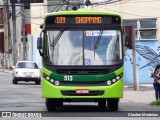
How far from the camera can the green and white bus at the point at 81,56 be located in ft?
66.7

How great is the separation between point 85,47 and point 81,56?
32 centimetres

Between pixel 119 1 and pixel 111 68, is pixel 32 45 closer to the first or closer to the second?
pixel 119 1

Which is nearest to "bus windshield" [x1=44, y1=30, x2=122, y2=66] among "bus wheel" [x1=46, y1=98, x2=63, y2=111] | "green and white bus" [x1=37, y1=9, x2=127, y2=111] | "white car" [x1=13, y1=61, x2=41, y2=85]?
"green and white bus" [x1=37, y1=9, x2=127, y2=111]

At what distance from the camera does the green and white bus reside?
20.3 metres

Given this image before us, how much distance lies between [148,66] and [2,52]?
5884 cm

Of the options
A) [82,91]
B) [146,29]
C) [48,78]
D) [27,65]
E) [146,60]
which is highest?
[48,78]

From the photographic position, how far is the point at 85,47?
20766mm

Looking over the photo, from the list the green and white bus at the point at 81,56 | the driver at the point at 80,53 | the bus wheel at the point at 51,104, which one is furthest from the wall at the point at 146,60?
the driver at the point at 80,53

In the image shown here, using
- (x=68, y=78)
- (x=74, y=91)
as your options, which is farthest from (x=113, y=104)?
(x=68, y=78)

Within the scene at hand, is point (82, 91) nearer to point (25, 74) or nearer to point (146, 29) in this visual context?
point (25, 74)

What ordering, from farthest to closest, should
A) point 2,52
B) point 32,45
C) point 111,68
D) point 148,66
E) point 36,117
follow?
point 2,52 < point 32,45 < point 148,66 < point 111,68 < point 36,117

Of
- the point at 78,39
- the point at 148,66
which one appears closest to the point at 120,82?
the point at 78,39

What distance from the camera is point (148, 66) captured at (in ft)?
142

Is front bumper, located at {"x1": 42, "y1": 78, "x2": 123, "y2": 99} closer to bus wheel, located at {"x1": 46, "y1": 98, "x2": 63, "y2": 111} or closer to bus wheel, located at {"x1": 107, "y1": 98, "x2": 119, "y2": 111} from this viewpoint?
bus wheel, located at {"x1": 46, "y1": 98, "x2": 63, "y2": 111}
